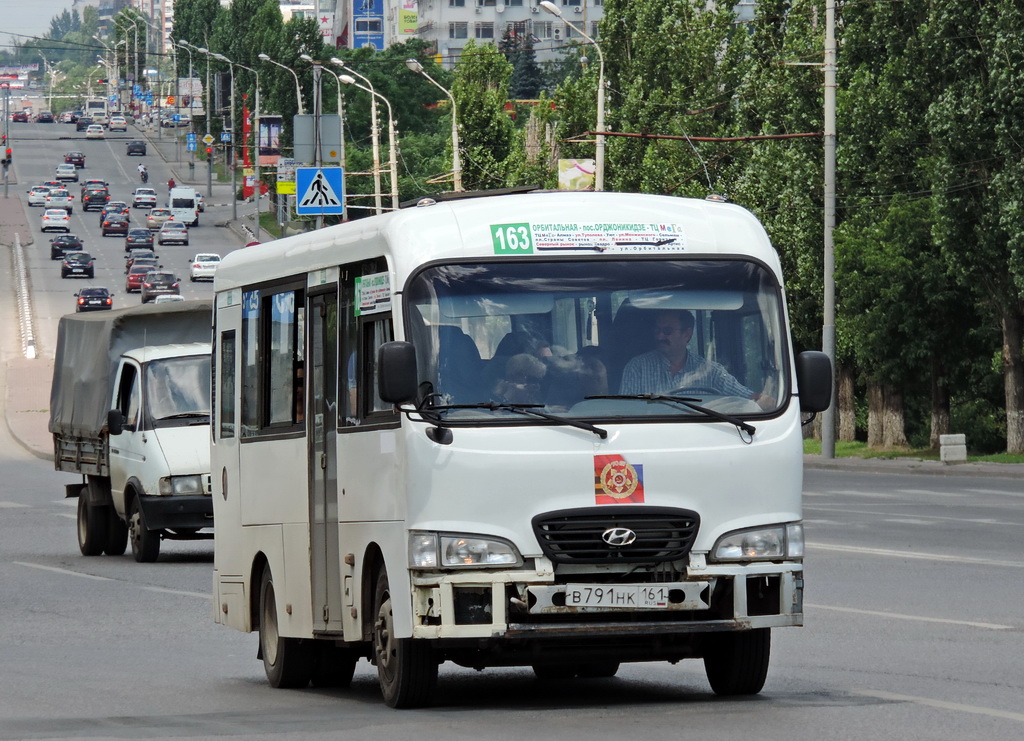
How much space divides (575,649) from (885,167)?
4017 cm

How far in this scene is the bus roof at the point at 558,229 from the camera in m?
9.88

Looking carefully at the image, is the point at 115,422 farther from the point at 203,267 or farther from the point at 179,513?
the point at 203,267

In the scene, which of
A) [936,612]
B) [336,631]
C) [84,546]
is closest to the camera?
[336,631]

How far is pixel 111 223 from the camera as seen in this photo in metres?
127

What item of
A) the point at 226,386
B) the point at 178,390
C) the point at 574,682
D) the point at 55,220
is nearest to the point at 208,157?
the point at 55,220

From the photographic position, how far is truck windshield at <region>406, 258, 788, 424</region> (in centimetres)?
962

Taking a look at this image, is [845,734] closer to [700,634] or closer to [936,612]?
[700,634]

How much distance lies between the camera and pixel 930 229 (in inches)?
1844

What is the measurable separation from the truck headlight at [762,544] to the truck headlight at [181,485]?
12775 mm

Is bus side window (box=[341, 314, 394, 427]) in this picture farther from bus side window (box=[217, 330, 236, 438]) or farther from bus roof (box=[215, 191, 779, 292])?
bus side window (box=[217, 330, 236, 438])

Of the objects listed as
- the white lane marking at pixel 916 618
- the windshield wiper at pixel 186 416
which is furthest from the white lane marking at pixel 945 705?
the windshield wiper at pixel 186 416

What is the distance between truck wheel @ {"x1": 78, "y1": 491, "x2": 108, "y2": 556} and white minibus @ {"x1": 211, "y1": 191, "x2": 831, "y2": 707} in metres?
13.2

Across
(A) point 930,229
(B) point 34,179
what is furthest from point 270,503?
(B) point 34,179

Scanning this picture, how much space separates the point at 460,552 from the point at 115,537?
14.8 meters
